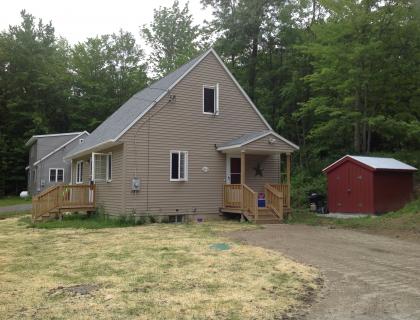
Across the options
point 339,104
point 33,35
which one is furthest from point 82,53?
point 339,104

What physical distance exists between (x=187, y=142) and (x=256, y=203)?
3.90 metres

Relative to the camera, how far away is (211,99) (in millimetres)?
19203

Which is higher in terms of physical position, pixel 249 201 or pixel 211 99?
pixel 211 99

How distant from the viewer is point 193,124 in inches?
731

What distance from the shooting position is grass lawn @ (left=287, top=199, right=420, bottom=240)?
44.5 ft

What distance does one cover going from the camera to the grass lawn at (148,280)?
5.67m

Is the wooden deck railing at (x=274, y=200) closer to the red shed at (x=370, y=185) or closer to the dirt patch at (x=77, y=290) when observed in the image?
the red shed at (x=370, y=185)

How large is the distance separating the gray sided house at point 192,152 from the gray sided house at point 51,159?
17.3 m

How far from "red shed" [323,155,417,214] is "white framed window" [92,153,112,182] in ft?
31.3

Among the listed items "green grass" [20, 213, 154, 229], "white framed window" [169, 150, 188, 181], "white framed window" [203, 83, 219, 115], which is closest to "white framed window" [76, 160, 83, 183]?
"green grass" [20, 213, 154, 229]

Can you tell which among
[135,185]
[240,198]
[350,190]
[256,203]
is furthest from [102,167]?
[350,190]

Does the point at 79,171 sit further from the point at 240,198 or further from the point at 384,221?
the point at 384,221

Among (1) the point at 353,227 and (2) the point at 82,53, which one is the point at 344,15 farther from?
(2) the point at 82,53

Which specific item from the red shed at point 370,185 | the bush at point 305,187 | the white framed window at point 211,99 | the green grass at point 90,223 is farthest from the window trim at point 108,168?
the bush at point 305,187
